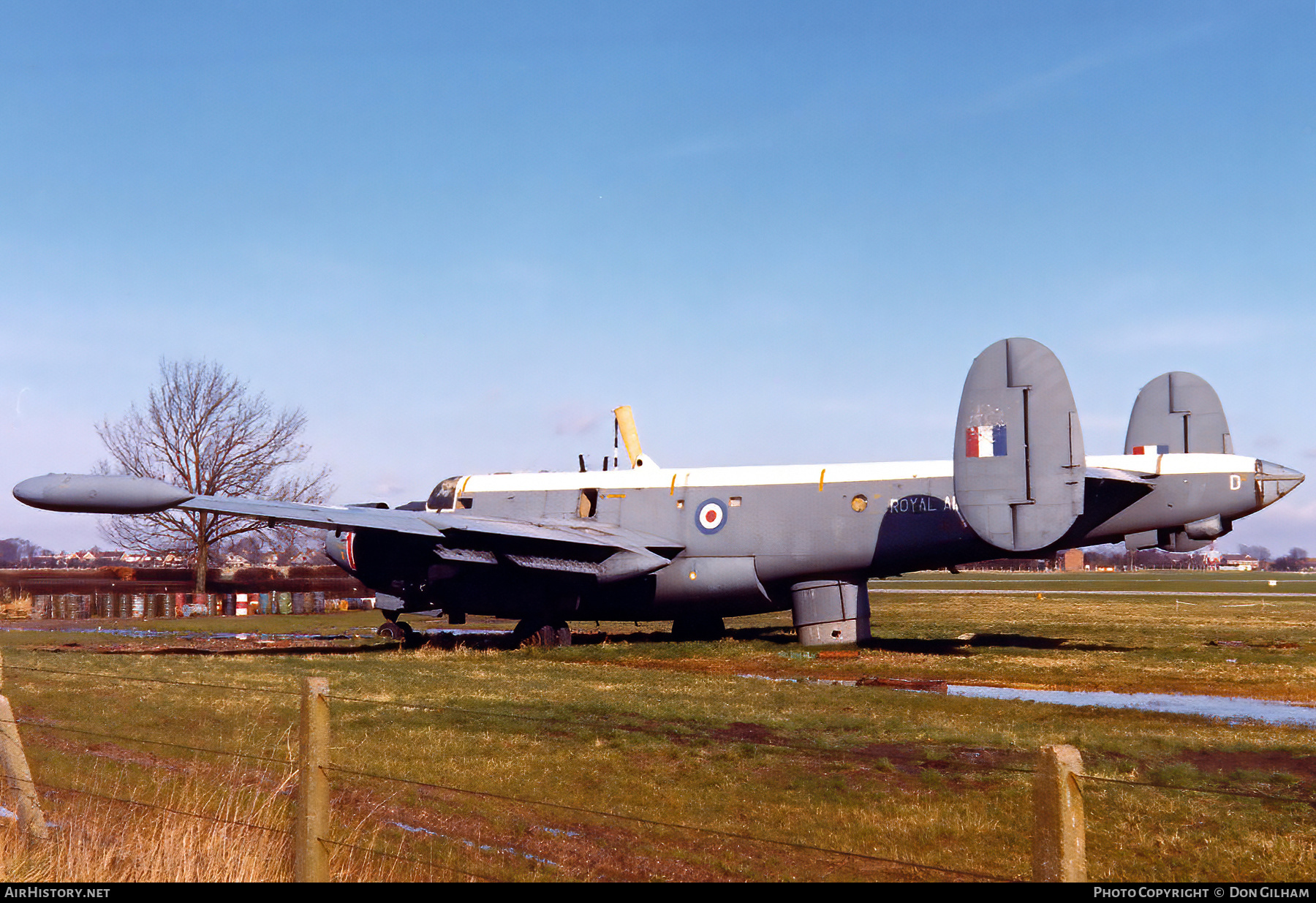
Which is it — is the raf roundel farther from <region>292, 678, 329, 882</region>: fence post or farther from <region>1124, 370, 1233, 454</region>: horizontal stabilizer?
<region>292, 678, 329, 882</region>: fence post

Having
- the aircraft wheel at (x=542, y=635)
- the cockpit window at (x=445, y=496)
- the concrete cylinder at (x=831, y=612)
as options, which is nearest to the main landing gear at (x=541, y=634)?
the aircraft wheel at (x=542, y=635)

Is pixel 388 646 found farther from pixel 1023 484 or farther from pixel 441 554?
pixel 1023 484

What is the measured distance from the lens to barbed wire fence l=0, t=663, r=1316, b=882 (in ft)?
16.5

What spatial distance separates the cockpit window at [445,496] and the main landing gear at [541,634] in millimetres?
4591

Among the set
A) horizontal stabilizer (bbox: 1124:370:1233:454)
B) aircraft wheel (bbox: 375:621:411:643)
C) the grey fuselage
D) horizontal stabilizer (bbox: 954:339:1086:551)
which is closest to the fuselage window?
the grey fuselage

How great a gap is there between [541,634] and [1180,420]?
17.5 metres

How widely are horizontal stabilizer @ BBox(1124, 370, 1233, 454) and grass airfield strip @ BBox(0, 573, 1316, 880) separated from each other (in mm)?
5313

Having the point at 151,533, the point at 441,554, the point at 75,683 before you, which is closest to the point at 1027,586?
the point at 151,533

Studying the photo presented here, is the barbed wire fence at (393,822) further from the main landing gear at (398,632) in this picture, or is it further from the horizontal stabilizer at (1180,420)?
the horizontal stabilizer at (1180,420)

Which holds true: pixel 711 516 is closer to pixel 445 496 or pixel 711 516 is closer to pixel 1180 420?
pixel 445 496

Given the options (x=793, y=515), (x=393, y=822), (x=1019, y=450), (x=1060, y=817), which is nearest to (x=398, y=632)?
(x=793, y=515)

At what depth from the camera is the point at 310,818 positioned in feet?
22.3

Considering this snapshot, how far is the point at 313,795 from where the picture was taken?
22.2 feet

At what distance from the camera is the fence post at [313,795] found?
22.2ft
